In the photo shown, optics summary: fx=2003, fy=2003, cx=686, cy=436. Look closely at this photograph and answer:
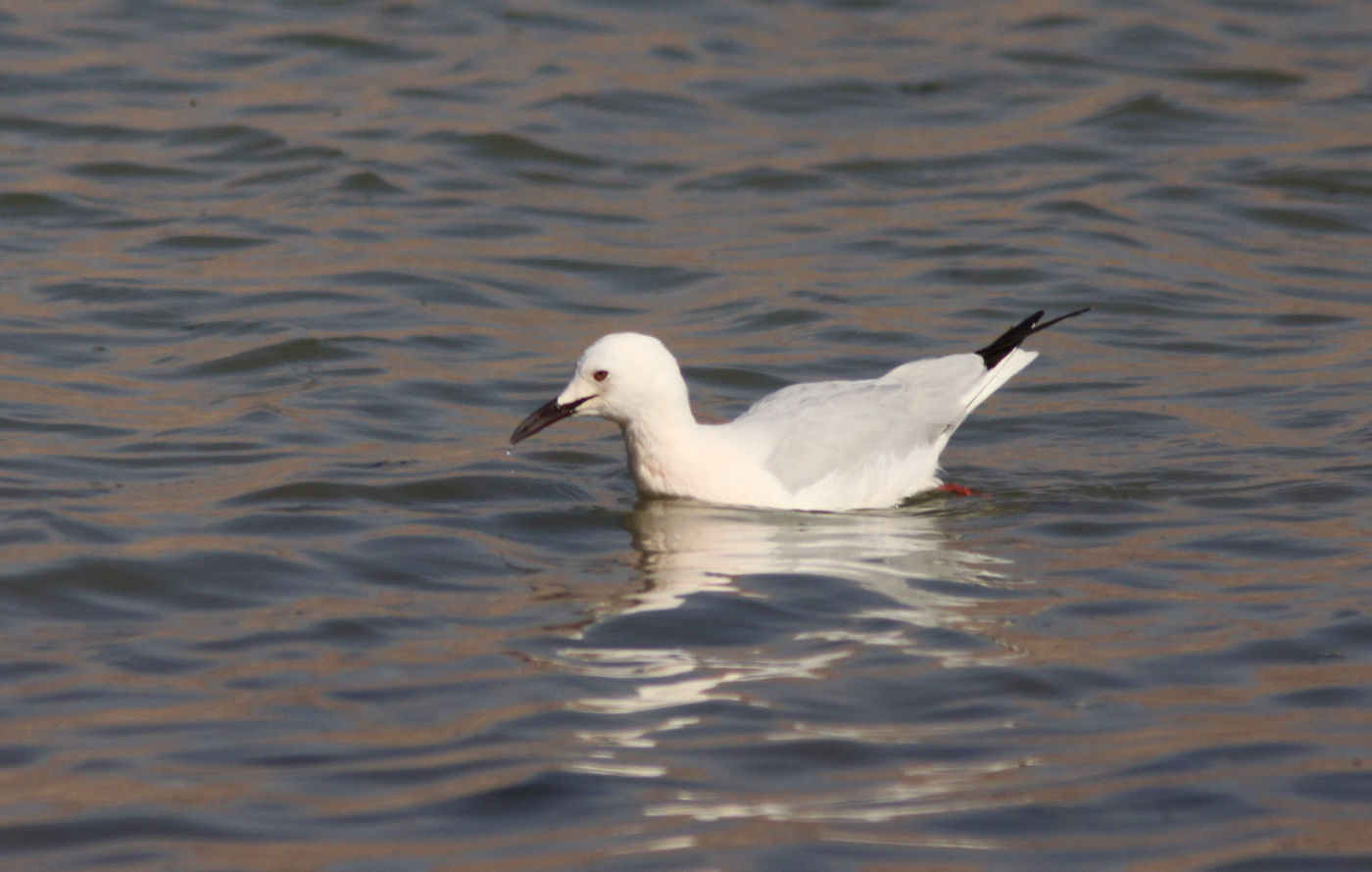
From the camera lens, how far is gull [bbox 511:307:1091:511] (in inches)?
300

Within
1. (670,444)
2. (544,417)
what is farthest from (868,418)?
(544,417)

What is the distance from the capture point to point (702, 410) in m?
9.37

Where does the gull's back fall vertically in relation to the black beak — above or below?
below

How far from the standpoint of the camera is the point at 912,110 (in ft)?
47.4

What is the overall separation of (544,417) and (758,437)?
0.84 meters

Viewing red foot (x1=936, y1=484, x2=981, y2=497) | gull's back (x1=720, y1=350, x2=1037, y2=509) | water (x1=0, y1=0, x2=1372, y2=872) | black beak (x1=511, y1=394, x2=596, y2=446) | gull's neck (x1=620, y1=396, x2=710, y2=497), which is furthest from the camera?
red foot (x1=936, y1=484, x2=981, y2=497)

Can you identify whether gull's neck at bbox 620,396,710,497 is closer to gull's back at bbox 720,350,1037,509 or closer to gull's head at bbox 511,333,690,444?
gull's head at bbox 511,333,690,444

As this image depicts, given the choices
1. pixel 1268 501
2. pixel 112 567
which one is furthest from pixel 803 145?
pixel 112 567

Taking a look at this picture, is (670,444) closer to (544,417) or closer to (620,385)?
(620,385)

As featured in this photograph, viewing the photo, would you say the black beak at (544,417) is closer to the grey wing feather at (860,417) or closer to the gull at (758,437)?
the gull at (758,437)

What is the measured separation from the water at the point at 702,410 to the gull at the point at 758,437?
0.53ft

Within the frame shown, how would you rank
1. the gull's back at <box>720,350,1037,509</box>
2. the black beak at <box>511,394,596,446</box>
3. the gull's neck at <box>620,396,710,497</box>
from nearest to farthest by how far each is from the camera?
the black beak at <box>511,394,596,446</box>, the gull's neck at <box>620,396,710,497</box>, the gull's back at <box>720,350,1037,509</box>

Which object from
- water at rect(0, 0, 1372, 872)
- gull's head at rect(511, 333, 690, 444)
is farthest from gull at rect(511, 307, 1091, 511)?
water at rect(0, 0, 1372, 872)

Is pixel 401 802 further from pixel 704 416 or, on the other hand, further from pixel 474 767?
pixel 704 416
